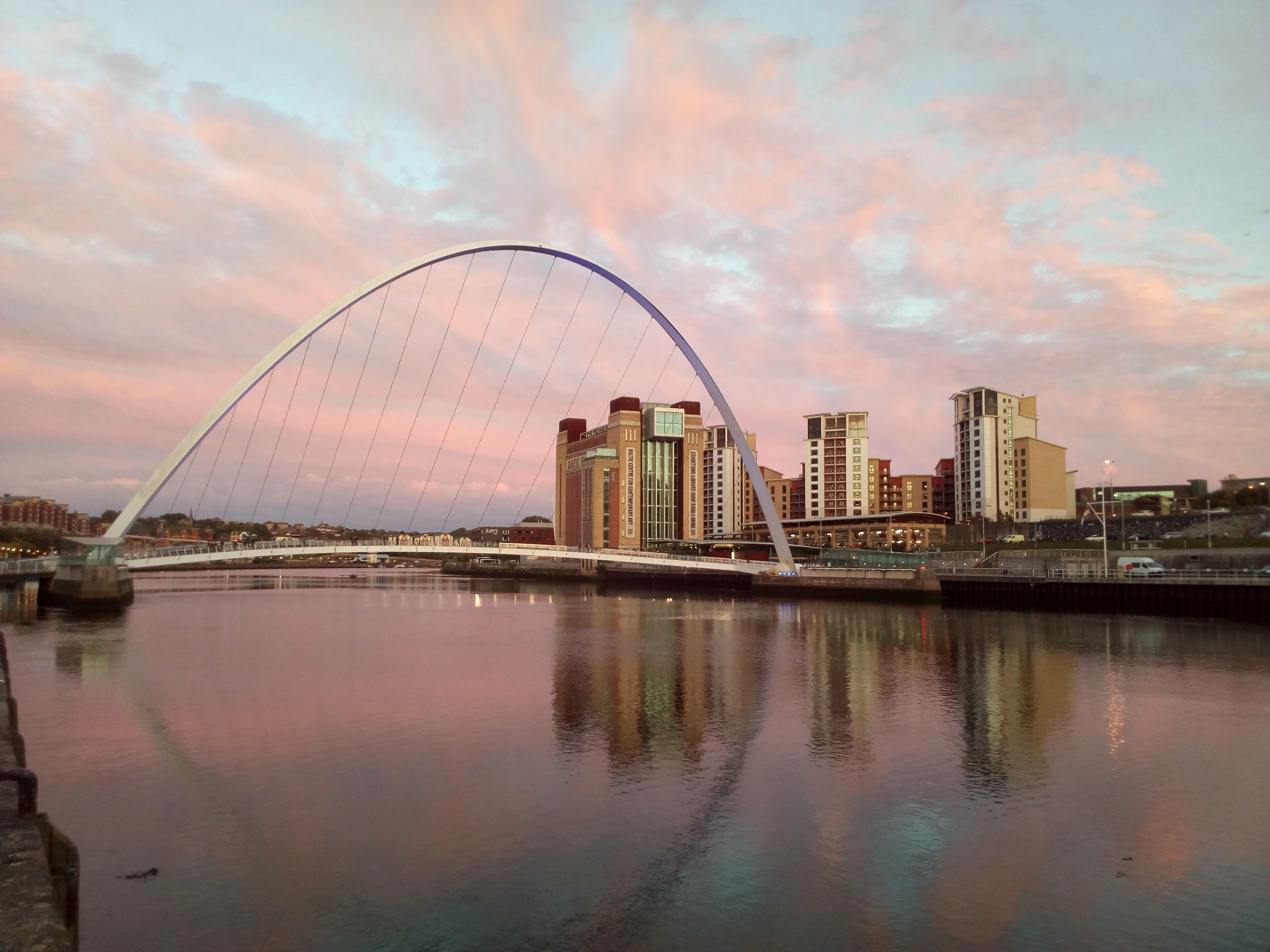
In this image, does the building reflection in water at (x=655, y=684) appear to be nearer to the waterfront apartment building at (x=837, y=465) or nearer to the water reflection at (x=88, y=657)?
the water reflection at (x=88, y=657)

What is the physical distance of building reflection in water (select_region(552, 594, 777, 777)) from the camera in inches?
558

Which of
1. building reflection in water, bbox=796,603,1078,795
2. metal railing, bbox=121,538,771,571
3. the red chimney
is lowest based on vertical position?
building reflection in water, bbox=796,603,1078,795

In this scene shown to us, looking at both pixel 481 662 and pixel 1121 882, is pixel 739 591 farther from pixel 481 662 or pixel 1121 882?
pixel 1121 882

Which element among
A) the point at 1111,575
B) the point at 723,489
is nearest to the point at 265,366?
the point at 1111,575

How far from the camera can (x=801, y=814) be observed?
1021 cm

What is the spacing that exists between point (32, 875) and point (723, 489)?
12214 centimetres

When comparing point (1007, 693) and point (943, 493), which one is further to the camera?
point (943, 493)

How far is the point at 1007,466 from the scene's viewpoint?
10000 centimetres

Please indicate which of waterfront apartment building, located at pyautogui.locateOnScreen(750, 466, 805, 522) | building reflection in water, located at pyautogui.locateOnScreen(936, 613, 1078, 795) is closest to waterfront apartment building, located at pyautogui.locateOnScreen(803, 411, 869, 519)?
waterfront apartment building, located at pyautogui.locateOnScreen(750, 466, 805, 522)

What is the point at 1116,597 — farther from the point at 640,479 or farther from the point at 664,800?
the point at 640,479

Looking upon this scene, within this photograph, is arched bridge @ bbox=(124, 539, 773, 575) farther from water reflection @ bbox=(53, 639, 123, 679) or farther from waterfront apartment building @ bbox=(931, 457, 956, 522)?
waterfront apartment building @ bbox=(931, 457, 956, 522)

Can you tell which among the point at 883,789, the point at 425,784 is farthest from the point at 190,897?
the point at 883,789

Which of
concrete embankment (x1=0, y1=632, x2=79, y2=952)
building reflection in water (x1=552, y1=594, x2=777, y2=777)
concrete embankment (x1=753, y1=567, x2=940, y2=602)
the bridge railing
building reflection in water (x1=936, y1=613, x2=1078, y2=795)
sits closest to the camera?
concrete embankment (x1=0, y1=632, x2=79, y2=952)

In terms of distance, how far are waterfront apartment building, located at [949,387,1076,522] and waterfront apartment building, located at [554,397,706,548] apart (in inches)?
1430
